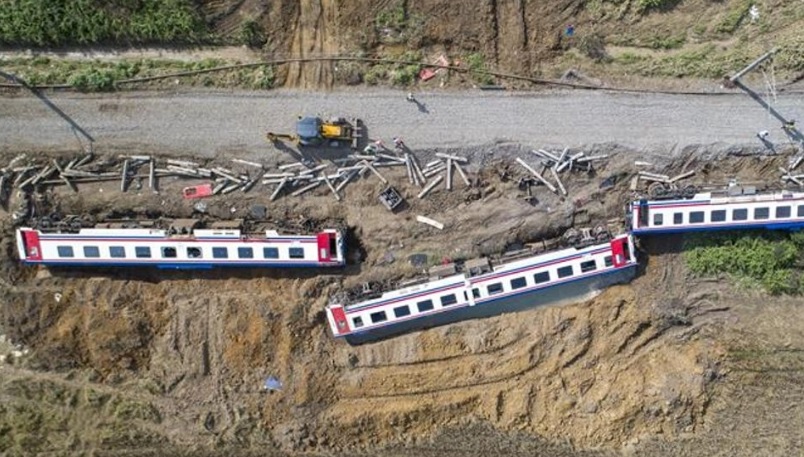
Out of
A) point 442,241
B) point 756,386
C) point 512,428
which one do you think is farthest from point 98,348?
point 756,386

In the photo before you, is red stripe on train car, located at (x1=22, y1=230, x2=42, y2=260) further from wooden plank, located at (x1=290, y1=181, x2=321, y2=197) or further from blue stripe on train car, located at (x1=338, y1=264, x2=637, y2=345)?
blue stripe on train car, located at (x1=338, y1=264, x2=637, y2=345)

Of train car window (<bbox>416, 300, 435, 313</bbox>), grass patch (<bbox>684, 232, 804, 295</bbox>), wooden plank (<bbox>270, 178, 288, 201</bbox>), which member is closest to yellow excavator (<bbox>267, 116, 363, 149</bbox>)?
wooden plank (<bbox>270, 178, 288, 201</bbox>)

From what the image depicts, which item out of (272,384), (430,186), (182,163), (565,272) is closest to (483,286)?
(565,272)

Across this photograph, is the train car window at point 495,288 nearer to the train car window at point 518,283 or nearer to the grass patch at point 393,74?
the train car window at point 518,283

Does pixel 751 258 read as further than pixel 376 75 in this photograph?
Yes

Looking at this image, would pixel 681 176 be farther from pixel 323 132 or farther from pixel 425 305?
pixel 323 132
